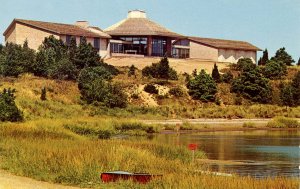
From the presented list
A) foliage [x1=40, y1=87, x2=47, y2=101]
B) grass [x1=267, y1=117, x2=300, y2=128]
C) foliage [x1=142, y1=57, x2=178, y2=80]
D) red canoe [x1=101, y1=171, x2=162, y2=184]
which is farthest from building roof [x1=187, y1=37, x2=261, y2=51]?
red canoe [x1=101, y1=171, x2=162, y2=184]

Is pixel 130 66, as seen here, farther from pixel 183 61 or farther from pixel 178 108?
pixel 178 108

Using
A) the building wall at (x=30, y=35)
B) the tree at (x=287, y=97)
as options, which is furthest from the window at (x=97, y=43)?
the tree at (x=287, y=97)

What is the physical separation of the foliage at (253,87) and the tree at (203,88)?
15.4 feet

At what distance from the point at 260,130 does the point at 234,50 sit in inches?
1608

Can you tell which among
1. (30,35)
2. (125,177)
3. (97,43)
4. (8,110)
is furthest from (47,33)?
(125,177)

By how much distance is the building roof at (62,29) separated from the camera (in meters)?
83.6

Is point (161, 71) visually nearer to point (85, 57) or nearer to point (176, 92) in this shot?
point (176, 92)

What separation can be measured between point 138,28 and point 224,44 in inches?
640

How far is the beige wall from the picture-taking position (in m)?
102

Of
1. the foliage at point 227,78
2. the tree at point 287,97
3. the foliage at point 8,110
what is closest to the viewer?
the foliage at point 8,110

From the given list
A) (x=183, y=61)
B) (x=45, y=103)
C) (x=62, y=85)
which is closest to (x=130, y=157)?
(x=45, y=103)

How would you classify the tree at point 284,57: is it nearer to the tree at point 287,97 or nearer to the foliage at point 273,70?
the foliage at point 273,70

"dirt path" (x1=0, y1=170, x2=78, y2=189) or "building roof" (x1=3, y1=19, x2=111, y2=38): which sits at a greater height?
"building roof" (x1=3, y1=19, x2=111, y2=38)

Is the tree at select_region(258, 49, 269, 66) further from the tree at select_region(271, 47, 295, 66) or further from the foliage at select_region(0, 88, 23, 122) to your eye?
the foliage at select_region(0, 88, 23, 122)
